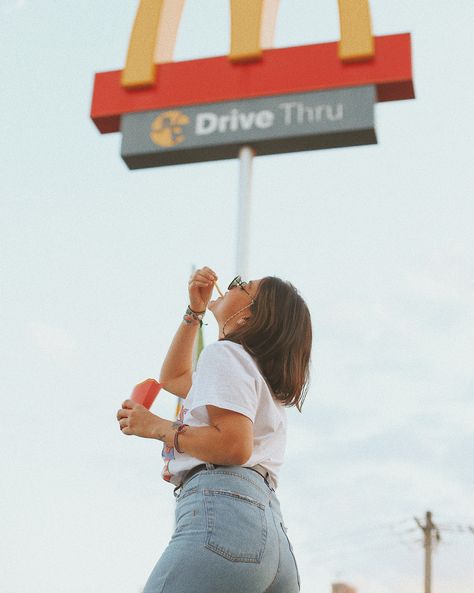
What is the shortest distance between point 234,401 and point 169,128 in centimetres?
527

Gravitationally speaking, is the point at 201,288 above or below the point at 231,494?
above

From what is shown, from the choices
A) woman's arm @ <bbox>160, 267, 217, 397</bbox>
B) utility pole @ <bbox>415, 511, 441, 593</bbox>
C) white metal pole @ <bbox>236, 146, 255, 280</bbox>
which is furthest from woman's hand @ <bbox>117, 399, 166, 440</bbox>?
utility pole @ <bbox>415, 511, 441, 593</bbox>

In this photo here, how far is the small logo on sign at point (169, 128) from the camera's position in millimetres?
6922

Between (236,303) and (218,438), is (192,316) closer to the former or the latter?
(236,303)

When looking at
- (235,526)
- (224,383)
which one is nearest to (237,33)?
(224,383)

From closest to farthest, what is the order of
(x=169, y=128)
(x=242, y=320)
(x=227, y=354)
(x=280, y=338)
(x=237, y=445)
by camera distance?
(x=237, y=445), (x=227, y=354), (x=280, y=338), (x=242, y=320), (x=169, y=128)

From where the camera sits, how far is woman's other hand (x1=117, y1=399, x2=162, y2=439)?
2131 millimetres

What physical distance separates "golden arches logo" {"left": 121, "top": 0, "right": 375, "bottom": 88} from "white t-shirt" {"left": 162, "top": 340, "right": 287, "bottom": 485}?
16.4ft

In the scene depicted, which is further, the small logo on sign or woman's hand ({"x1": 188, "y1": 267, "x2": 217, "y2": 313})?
the small logo on sign

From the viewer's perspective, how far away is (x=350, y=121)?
21.2ft

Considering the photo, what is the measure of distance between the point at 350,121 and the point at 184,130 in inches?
55.1

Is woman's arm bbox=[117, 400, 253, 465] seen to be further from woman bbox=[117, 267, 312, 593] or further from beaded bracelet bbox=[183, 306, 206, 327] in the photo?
→ beaded bracelet bbox=[183, 306, 206, 327]

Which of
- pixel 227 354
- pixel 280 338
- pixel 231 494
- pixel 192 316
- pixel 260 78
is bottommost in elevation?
pixel 231 494

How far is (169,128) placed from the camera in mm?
6973
